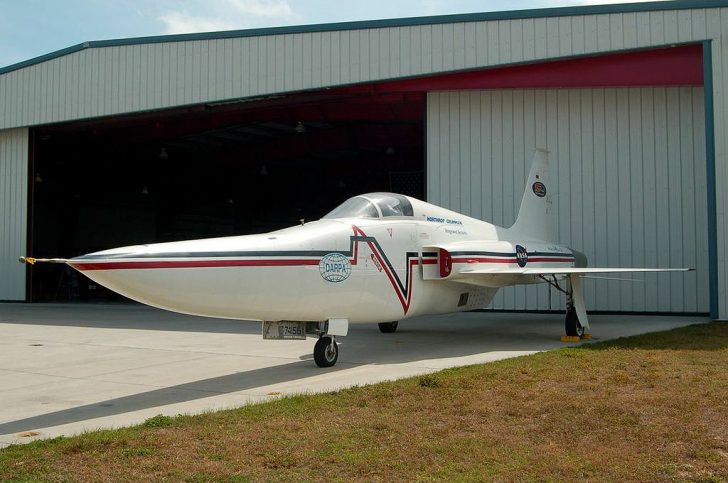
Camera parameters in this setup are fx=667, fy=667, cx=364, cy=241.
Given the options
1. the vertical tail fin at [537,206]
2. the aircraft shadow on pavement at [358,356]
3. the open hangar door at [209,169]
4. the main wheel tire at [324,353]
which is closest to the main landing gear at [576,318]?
the aircraft shadow on pavement at [358,356]

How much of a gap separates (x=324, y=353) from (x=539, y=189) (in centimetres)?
826

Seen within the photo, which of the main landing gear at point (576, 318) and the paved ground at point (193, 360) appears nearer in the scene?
the paved ground at point (193, 360)

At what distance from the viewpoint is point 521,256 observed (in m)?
12.8

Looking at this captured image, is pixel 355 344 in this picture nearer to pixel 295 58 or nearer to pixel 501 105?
pixel 501 105

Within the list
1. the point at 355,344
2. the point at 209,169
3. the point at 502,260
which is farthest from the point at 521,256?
the point at 209,169

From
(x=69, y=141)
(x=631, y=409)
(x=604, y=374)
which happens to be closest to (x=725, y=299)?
(x=604, y=374)

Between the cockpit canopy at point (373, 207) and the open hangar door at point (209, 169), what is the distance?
30.3 feet

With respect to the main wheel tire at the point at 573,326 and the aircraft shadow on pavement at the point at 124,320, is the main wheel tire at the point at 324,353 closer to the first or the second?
the main wheel tire at the point at 573,326

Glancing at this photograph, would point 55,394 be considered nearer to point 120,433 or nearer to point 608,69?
point 120,433

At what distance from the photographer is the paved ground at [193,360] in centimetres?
677

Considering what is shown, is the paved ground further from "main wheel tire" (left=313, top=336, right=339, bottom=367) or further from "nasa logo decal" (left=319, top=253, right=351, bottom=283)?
"nasa logo decal" (left=319, top=253, right=351, bottom=283)

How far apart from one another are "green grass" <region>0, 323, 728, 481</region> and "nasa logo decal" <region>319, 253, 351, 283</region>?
1797mm

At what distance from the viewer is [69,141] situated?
2777 cm

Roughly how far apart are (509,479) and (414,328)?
1036 centimetres
